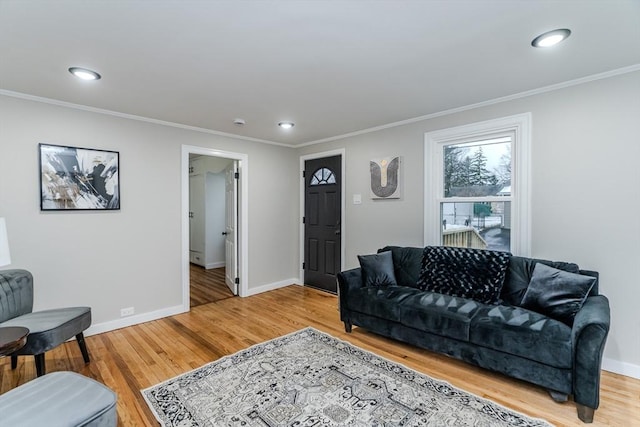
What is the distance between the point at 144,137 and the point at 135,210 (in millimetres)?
846

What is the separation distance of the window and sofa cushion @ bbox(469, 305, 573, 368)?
2.80m

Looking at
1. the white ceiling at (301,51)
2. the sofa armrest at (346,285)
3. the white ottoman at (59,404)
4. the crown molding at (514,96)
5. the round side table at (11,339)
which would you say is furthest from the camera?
the sofa armrest at (346,285)

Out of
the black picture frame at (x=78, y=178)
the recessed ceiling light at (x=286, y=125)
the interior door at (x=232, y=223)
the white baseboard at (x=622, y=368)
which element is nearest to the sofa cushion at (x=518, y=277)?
the white baseboard at (x=622, y=368)

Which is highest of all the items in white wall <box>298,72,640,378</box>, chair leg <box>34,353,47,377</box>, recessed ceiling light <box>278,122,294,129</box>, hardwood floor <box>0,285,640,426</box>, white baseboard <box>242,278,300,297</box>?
recessed ceiling light <box>278,122,294,129</box>

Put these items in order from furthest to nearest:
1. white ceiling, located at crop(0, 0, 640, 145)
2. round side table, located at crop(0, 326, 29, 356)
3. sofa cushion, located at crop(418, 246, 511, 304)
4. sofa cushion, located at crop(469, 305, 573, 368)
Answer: sofa cushion, located at crop(418, 246, 511, 304), sofa cushion, located at crop(469, 305, 573, 368), round side table, located at crop(0, 326, 29, 356), white ceiling, located at crop(0, 0, 640, 145)

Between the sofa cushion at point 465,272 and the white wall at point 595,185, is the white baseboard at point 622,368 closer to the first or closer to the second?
the white wall at point 595,185

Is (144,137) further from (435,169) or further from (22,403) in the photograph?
(435,169)

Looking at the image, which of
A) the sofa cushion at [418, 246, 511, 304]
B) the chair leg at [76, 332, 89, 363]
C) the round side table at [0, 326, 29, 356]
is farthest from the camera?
the sofa cushion at [418, 246, 511, 304]

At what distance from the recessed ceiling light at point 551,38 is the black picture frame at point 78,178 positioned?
387 centimetres

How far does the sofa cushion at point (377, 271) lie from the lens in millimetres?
3326

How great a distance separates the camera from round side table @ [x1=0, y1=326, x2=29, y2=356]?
1.79 metres

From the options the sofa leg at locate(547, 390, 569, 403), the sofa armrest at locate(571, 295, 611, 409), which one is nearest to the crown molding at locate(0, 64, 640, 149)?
the sofa armrest at locate(571, 295, 611, 409)

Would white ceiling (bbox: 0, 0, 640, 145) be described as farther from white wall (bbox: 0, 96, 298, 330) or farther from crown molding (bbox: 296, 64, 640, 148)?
white wall (bbox: 0, 96, 298, 330)

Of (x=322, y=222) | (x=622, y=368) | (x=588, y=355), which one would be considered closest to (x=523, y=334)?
(x=588, y=355)
